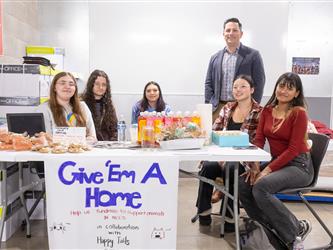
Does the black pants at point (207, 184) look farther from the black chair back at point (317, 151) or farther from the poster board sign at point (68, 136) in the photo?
the poster board sign at point (68, 136)

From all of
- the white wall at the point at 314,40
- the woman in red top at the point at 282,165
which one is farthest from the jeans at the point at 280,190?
the white wall at the point at 314,40

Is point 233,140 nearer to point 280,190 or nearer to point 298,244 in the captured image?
point 280,190

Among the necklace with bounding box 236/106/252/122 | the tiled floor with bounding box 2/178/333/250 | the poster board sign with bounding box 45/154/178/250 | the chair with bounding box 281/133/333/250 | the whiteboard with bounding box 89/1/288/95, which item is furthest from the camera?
the whiteboard with bounding box 89/1/288/95

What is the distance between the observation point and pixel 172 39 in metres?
4.20

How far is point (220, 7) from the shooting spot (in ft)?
13.6

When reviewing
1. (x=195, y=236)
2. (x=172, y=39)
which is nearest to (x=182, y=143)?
(x=195, y=236)

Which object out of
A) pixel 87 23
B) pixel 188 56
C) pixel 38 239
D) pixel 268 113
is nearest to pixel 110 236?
pixel 38 239

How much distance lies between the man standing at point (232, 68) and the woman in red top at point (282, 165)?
93cm

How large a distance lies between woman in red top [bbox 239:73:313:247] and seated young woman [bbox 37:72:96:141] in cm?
116

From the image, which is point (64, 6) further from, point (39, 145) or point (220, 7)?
point (39, 145)

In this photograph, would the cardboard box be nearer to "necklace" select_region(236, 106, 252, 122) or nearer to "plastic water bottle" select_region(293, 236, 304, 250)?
"necklace" select_region(236, 106, 252, 122)

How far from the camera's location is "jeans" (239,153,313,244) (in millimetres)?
2111

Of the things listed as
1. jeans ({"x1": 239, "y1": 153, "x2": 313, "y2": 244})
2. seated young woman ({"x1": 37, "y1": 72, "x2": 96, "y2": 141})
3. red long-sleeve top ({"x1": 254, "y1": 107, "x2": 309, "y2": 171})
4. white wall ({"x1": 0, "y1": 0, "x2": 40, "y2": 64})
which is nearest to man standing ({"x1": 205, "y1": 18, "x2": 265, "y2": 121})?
red long-sleeve top ({"x1": 254, "y1": 107, "x2": 309, "y2": 171})

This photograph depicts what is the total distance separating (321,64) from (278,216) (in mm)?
2785
